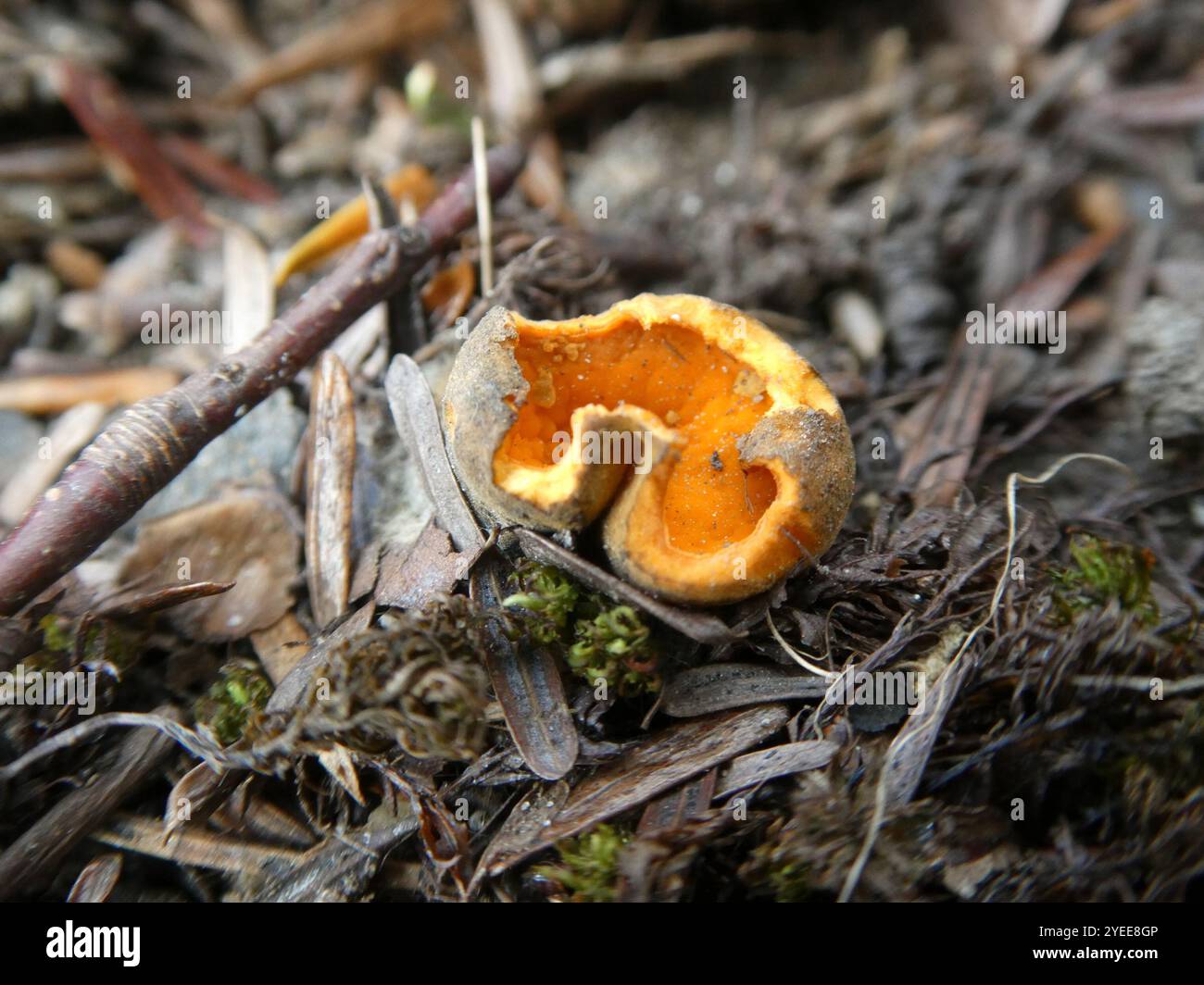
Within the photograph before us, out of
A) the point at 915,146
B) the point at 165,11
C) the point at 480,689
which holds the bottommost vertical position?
the point at 480,689

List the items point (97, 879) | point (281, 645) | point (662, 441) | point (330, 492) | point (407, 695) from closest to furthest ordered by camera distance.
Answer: point (407, 695) < point (662, 441) < point (97, 879) < point (281, 645) < point (330, 492)

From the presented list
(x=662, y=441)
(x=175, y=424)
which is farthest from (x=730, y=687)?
(x=175, y=424)

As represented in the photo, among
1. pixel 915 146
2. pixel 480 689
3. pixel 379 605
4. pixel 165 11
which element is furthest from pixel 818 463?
pixel 165 11

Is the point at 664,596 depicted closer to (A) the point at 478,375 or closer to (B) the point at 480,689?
(B) the point at 480,689

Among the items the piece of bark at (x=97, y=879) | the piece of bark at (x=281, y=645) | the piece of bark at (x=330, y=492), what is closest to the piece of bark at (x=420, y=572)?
the piece of bark at (x=330, y=492)

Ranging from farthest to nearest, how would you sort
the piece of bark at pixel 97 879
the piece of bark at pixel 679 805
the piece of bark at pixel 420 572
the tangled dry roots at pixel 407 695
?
the piece of bark at pixel 420 572 < the piece of bark at pixel 97 879 < the piece of bark at pixel 679 805 < the tangled dry roots at pixel 407 695

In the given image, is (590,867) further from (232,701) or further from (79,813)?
(79,813)

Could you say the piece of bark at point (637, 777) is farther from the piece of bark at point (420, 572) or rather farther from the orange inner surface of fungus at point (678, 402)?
the piece of bark at point (420, 572)

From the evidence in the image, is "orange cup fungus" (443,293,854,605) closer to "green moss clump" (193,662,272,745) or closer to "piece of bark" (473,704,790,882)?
"piece of bark" (473,704,790,882)
